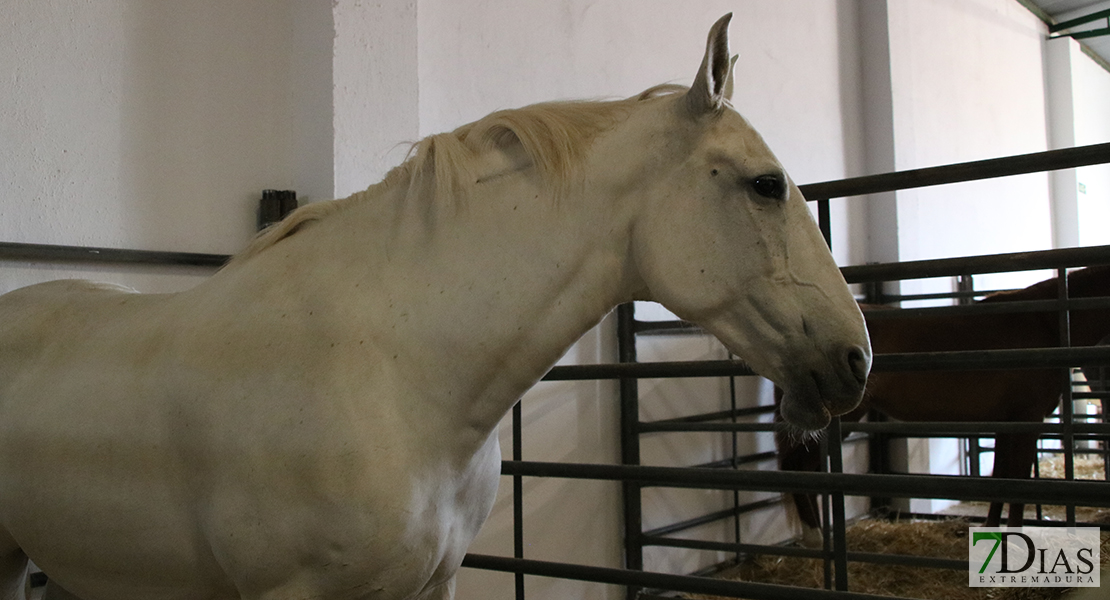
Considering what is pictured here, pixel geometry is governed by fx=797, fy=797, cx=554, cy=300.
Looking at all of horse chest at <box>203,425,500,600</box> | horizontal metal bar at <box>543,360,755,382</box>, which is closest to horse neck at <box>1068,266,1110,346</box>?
horizontal metal bar at <box>543,360,755,382</box>

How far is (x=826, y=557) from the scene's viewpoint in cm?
263

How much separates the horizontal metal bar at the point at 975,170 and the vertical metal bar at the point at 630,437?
1.47m

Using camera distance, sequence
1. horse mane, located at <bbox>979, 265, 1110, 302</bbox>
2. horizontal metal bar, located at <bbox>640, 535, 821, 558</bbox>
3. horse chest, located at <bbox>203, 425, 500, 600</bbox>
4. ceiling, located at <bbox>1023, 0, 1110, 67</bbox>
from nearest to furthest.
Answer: horse chest, located at <bbox>203, 425, 500, 600</bbox> < horizontal metal bar, located at <bbox>640, 535, 821, 558</bbox> < horse mane, located at <bbox>979, 265, 1110, 302</bbox> < ceiling, located at <bbox>1023, 0, 1110, 67</bbox>

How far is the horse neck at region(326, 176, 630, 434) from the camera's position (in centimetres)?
109

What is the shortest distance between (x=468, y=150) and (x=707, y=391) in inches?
113

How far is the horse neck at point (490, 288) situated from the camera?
1090 mm

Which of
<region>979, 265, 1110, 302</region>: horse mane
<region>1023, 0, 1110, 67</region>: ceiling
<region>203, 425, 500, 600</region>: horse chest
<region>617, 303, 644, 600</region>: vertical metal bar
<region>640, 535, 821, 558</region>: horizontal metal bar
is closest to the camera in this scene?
<region>203, 425, 500, 600</region>: horse chest

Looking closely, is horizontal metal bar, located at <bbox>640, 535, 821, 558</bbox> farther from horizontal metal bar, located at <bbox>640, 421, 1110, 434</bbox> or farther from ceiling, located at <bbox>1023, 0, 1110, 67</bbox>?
ceiling, located at <bbox>1023, 0, 1110, 67</bbox>

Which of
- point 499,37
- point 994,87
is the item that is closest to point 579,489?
point 499,37

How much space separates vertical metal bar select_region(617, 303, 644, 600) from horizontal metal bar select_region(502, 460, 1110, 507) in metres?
1.36

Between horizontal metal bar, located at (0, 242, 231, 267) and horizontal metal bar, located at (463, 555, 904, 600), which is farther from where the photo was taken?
horizontal metal bar, located at (0, 242, 231, 267)

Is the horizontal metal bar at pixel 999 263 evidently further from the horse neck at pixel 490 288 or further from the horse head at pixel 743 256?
the horse neck at pixel 490 288

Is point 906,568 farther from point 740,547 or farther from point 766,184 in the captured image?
point 766,184

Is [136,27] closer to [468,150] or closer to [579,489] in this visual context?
[468,150]
